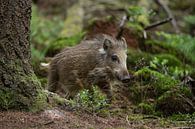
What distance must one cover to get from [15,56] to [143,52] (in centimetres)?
562

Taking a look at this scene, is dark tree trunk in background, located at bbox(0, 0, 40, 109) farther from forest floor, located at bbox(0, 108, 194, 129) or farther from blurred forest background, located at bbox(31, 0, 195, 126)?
blurred forest background, located at bbox(31, 0, 195, 126)

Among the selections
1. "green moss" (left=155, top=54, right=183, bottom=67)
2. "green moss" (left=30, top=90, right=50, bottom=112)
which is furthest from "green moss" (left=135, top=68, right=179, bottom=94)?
"green moss" (left=30, top=90, right=50, bottom=112)

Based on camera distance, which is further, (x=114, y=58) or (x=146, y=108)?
(x=114, y=58)

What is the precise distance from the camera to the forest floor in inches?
227

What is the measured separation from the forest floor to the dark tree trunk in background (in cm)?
19

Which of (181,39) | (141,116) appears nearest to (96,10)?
(181,39)

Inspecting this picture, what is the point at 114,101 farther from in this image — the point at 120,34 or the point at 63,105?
→ the point at 120,34

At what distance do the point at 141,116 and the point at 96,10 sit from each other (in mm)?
10698

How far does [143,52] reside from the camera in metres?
11.5

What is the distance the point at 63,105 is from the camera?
6.62 meters

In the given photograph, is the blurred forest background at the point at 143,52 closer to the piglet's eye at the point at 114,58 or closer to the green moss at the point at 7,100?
the piglet's eye at the point at 114,58

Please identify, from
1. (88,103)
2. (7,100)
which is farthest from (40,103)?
(88,103)

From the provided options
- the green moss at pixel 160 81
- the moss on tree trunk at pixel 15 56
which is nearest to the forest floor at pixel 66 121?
the moss on tree trunk at pixel 15 56

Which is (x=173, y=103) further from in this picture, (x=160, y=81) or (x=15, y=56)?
(x=15, y=56)
